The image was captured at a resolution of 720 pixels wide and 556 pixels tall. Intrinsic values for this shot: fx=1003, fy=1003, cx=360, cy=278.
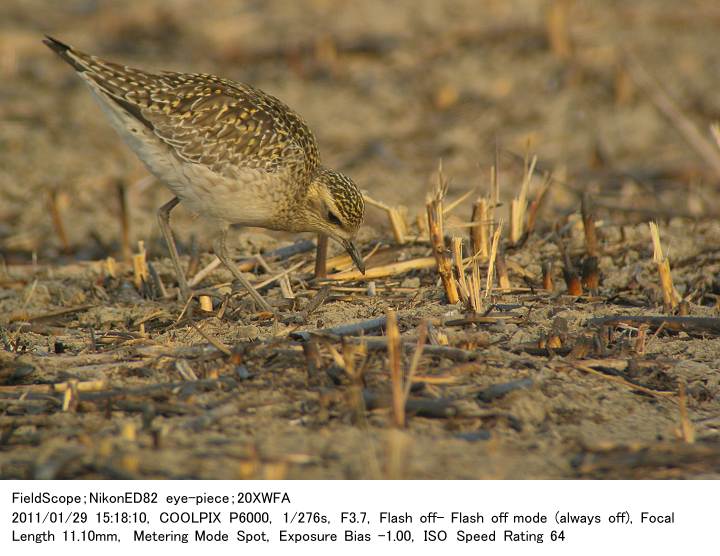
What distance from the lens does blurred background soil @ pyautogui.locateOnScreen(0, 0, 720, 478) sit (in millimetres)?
4320

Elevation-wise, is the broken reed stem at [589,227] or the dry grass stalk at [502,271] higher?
the broken reed stem at [589,227]

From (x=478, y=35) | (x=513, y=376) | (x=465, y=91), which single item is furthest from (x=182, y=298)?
(x=478, y=35)

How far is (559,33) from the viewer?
500 inches

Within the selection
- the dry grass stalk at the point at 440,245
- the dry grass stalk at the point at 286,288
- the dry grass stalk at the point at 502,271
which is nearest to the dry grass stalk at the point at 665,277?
the dry grass stalk at the point at 502,271

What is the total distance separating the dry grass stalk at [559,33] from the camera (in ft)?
41.5

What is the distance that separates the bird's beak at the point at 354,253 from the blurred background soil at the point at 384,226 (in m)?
0.26

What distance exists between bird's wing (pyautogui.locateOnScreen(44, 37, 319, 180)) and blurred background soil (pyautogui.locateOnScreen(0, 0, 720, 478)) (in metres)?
1.00

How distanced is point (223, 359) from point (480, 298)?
1.59m

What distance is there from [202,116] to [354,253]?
53.8 inches

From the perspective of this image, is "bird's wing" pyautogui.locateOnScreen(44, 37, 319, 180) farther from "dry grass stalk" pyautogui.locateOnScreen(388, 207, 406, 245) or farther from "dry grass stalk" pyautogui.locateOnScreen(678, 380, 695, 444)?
"dry grass stalk" pyautogui.locateOnScreen(678, 380, 695, 444)

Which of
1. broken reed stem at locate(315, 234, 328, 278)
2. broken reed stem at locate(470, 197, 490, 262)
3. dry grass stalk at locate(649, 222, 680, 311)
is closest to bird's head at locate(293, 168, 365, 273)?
broken reed stem at locate(315, 234, 328, 278)

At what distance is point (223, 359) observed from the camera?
16.8 feet

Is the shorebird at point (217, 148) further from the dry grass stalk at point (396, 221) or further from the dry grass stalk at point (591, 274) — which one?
the dry grass stalk at point (591, 274)

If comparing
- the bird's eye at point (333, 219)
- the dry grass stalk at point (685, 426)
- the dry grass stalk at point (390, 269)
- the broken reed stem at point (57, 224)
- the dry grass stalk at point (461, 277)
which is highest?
the broken reed stem at point (57, 224)
